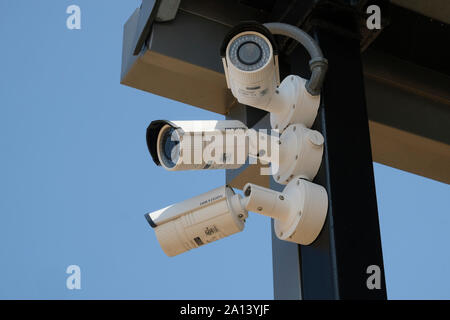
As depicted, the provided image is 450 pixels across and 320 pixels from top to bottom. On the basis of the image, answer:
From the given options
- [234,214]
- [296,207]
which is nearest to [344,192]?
[296,207]

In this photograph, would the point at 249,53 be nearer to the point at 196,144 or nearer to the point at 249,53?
the point at 249,53

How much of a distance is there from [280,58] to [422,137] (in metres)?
0.62

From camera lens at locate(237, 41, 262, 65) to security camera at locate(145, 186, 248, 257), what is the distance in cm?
31

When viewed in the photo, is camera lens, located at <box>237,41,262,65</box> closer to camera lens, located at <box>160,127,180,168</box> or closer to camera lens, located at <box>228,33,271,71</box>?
camera lens, located at <box>228,33,271,71</box>

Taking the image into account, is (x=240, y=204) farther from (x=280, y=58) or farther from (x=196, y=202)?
(x=280, y=58)

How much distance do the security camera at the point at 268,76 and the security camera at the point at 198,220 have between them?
25 cm

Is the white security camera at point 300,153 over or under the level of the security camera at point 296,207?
over

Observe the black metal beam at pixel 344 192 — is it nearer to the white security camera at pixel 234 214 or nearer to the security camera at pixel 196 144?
the white security camera at pixel 234 214

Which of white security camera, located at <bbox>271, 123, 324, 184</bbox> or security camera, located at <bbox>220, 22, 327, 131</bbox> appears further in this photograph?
white security camera, located at <bbox>271, 123, 324, 184</bbox>

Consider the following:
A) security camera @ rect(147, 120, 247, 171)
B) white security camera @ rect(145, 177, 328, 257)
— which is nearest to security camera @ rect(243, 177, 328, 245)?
white security camera @ rect(145, 177, 328, 257)

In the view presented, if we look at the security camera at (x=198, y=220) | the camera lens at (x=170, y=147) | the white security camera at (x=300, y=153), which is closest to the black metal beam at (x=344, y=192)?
the white security camera at (x=300, y=153)

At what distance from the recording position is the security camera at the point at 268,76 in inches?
62.5

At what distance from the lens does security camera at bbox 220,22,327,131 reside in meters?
1.59
